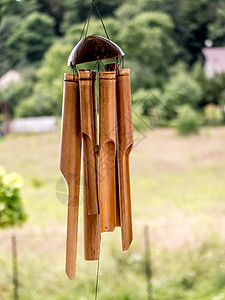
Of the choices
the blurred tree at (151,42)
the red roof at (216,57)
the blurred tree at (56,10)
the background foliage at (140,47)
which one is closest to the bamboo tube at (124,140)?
the background foliage at (140,47)

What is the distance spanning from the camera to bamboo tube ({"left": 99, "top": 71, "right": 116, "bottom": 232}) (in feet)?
3.22

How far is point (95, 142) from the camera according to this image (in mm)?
1027

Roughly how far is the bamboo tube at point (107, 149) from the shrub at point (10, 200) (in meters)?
1.32

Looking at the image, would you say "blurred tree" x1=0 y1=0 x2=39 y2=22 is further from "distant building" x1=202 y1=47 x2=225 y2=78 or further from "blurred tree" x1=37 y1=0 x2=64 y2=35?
"distant building" x1=202 y1=47 x2=225 y2=78

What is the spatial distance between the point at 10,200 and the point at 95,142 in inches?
55.0

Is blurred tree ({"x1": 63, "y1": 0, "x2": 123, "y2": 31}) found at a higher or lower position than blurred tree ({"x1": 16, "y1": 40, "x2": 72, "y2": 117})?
higher

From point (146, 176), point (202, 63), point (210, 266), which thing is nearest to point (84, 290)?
point (210, 266)

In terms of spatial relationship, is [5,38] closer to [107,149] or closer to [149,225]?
[149,225]

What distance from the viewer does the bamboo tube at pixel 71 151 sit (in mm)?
1003

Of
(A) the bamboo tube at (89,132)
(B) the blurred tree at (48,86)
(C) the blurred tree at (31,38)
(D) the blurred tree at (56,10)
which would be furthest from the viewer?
(D) the blurred tree at (56,10)

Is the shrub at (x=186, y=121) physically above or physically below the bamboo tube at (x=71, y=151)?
above

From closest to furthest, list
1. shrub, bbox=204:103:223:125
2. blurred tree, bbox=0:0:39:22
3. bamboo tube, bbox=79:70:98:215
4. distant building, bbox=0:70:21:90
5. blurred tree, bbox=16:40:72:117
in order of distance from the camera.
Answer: bamboo tube, bbox=79:70:98:215
blurred tree, bbox=0:0:39:22
distant building, bbox=0:70:21:90
blurred tree, bbox=16:40:72:117
shrub, bbox=204:103:223:125

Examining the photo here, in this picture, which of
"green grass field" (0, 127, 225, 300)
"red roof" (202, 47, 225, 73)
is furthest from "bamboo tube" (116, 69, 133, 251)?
"red roof" (202, 47, 225, 73)

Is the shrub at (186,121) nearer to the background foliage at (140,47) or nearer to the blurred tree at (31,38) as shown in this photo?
the background foliage at (140,47)
